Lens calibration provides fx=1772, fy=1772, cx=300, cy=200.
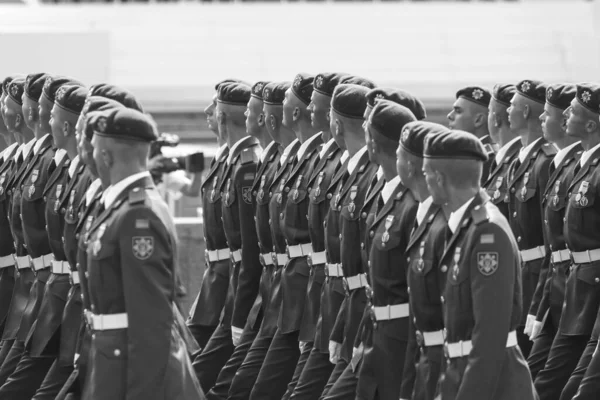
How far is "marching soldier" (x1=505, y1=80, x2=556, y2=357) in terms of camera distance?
Result: 8781 millimetres

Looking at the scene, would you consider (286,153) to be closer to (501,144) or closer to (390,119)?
(501,144)

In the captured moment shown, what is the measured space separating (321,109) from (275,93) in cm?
65

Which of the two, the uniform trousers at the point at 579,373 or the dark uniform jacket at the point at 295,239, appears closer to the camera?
the uniform trousers at the point at 579,373

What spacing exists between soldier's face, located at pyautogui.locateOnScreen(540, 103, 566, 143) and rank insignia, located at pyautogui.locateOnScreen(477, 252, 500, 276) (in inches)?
116

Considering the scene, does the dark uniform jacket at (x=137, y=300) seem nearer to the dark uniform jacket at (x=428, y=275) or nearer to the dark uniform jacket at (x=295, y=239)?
the dark uniform jacket at (x=428, y=275)

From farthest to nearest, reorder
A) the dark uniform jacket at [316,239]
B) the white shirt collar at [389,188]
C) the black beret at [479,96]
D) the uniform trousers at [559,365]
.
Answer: the black beret at [479,96], the dark uniform jacket at [316,239], the uniform trousers at [559,365], the white shirt collar at [389,188]

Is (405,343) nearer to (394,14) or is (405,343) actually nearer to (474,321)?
(474,321)

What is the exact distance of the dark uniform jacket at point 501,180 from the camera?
9.09 meters

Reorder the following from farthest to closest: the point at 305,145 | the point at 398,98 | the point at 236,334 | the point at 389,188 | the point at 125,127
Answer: the point at 236,334 → the point at 305,145 → the point at 398,98 → the point at 389,188 → the point at 125,127

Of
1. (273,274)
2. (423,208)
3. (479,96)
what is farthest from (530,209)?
(423,208)

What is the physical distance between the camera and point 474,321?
6.01 meters

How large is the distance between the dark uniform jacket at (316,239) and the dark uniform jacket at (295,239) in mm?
113

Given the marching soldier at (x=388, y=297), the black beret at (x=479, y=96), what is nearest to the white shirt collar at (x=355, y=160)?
the marching soldier at (x=388, y=297)

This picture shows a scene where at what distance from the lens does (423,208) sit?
647 centimetres
